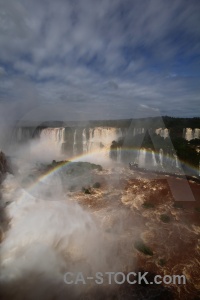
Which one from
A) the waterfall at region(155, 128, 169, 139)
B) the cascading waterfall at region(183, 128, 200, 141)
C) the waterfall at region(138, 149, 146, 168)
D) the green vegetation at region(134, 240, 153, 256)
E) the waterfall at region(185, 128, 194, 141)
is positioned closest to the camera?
the green vegetation at region(134, 240, 153, 256)

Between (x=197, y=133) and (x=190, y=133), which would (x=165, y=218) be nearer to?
(x=197, y=133)

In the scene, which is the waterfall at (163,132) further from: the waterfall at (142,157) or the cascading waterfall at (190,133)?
the waterfall at (142,157)

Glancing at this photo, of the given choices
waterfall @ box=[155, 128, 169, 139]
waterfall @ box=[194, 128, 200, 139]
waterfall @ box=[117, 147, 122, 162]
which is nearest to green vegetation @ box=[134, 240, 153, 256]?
waterfall @ box=[117, 147, 122, 162]

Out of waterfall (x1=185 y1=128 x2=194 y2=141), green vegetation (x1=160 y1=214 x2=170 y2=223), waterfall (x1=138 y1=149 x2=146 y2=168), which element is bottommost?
green vegetation (x1=160 y1=214 x2=170 y2=223)

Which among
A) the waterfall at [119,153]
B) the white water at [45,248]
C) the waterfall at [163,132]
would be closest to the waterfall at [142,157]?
the waterfall at [119,153]

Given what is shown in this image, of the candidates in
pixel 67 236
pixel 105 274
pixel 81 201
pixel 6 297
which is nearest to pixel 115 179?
pixel 81 201

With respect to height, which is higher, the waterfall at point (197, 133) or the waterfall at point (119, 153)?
the waterfall at point (197, 133)

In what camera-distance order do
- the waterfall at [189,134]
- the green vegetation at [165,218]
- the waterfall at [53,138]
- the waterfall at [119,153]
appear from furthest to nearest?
the waterfall at [53,138] < the waterfall at [119,153] < the waterfall at [189,134] < the green vegetation at [165,218]

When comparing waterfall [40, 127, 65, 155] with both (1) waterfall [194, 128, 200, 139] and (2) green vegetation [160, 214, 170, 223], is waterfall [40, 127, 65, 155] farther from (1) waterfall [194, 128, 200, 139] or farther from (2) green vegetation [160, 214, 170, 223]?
(2) green vegetation [160, 214, 170, 223]
